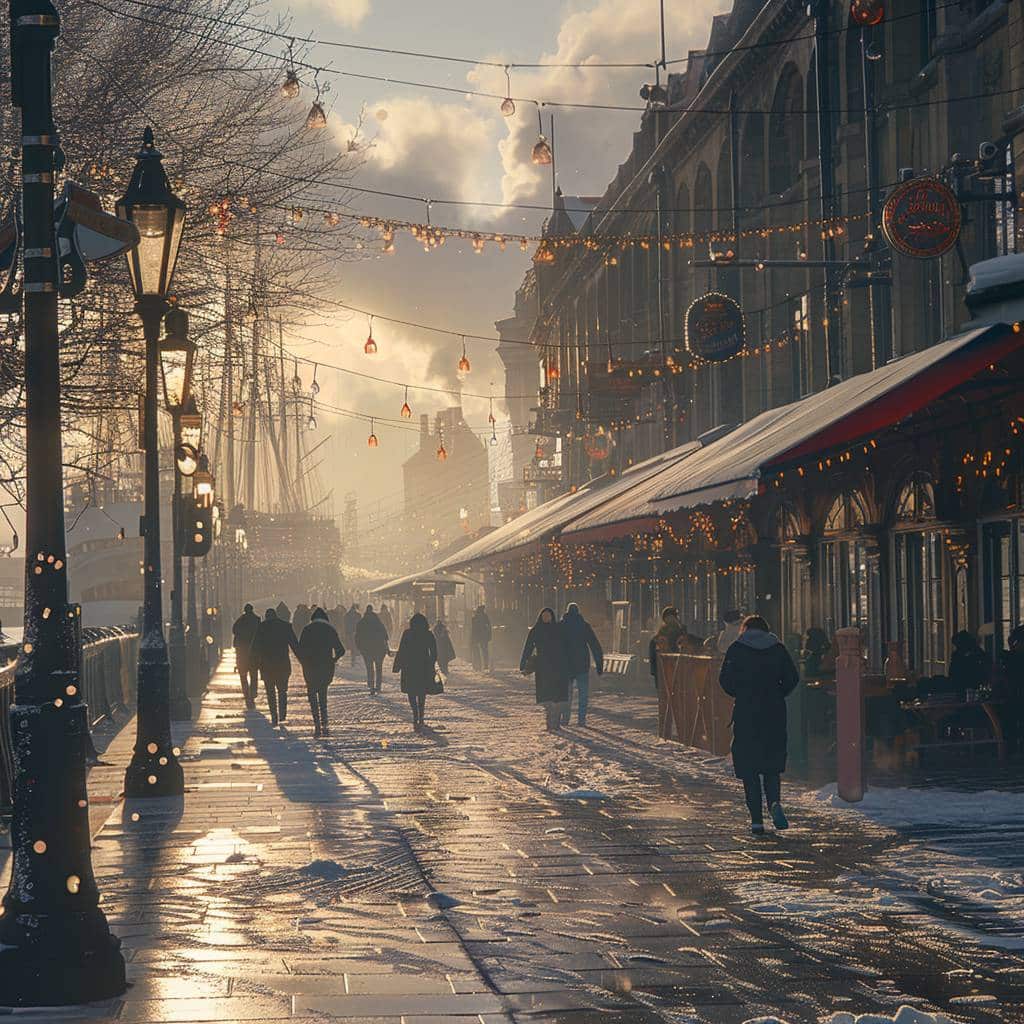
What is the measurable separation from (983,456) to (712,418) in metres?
19.1

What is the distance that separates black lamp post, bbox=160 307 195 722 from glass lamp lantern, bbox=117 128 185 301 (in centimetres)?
333

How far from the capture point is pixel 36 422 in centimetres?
753

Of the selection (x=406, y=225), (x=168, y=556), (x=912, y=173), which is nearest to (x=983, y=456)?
(x=912, y=173)

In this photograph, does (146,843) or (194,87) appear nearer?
(146,843)

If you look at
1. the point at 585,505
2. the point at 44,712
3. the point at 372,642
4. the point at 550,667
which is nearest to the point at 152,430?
the point at 44,712

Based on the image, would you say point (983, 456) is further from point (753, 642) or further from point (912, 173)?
point (753, 642)

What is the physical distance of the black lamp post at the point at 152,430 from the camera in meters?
13.5

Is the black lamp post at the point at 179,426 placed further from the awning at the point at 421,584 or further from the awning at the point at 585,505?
the awning at the point at 421,584

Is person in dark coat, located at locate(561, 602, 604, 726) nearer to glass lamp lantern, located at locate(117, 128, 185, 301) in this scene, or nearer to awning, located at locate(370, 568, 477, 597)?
glass lamp lantern, located at locate(117, 128, 185, 301)

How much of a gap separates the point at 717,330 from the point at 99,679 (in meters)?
12.7

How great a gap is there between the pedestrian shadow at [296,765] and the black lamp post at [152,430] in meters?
1.13

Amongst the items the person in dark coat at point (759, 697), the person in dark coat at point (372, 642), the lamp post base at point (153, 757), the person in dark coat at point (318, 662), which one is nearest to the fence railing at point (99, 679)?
the lamp post base at point (153, 757)

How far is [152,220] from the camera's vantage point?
1352cm

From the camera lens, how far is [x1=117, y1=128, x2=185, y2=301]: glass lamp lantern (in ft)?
44.0
